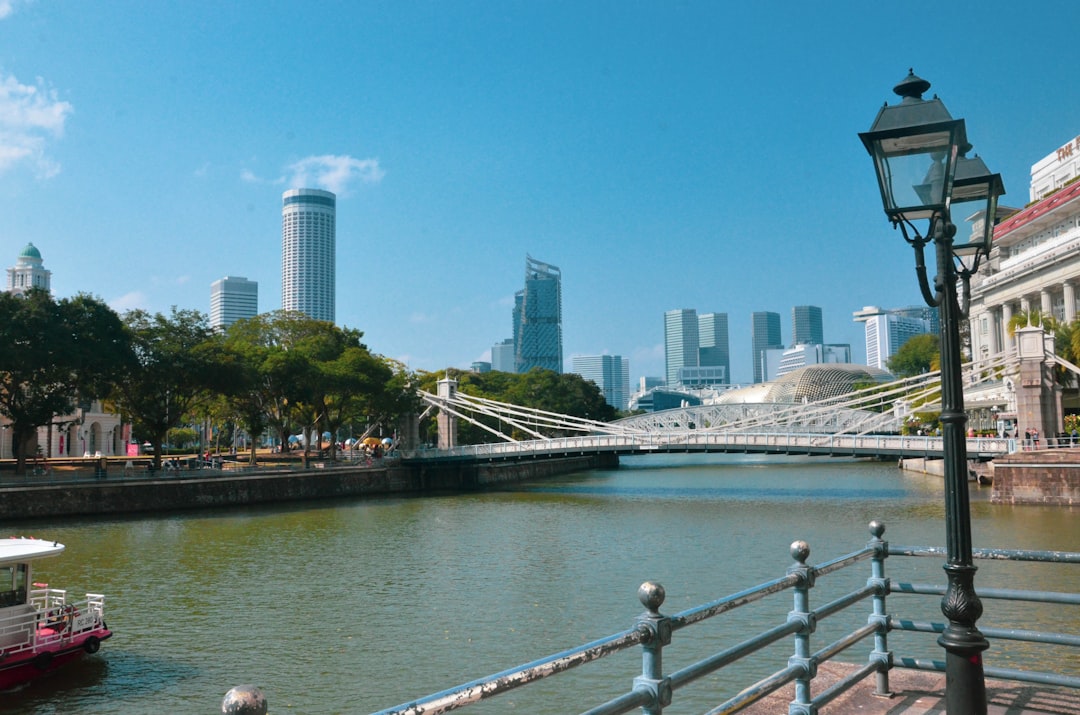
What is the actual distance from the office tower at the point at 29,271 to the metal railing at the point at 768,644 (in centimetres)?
16813

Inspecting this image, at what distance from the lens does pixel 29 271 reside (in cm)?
15200

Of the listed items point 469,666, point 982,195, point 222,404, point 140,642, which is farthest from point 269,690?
point 222,404

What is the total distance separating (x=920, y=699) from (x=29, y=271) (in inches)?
6785

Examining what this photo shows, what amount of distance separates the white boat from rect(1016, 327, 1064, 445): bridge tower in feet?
105

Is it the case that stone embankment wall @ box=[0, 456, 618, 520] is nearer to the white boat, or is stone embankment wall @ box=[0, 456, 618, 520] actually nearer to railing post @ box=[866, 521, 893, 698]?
the white boat

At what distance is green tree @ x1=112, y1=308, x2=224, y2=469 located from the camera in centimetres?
3900

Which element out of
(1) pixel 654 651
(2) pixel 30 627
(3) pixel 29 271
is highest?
(3) pixel 29 271

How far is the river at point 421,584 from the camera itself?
11.9 meters

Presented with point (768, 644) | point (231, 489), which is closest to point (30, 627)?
Result: point (768, 644)

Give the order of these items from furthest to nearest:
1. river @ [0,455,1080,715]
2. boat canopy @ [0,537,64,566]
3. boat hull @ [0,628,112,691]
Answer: boat canopy @ [0,537,64,566] < river @ [0,455,1080,715] < boat hull @ [0,628,112,691]

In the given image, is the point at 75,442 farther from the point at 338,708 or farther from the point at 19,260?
the point at 19,260

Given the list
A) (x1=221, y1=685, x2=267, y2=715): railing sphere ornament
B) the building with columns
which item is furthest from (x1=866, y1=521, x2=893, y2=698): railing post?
the building with columns

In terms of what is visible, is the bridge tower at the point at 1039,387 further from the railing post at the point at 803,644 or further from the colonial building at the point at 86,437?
the colonial building at the point at 86,437

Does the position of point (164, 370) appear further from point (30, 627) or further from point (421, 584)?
point (30, 627)
